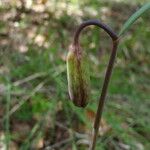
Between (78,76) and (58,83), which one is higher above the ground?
(78,76)

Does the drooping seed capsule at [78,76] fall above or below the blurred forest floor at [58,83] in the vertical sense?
above

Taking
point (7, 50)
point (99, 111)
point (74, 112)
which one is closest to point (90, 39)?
point (7, 50)

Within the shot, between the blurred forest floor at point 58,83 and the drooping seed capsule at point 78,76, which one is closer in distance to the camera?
the drooping seed capsule at point 78,76

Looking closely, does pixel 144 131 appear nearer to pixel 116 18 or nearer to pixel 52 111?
pixel 52 111

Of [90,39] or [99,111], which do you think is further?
[90,39]

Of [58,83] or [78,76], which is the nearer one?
[78,76]
